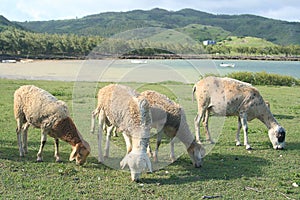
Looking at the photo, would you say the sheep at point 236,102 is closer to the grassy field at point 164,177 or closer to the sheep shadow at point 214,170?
the grassy field at point 164,177

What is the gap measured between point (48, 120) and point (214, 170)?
5090 mm

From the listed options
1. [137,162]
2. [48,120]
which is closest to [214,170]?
[137,162]

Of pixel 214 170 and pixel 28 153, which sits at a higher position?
pixel 28 153

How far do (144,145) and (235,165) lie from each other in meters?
3.45

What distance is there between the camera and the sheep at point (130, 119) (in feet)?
30.6

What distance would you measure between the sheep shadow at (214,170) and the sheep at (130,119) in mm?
734

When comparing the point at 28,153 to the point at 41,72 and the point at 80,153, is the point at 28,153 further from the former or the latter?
the point at 41,72

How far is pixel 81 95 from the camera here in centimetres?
2730

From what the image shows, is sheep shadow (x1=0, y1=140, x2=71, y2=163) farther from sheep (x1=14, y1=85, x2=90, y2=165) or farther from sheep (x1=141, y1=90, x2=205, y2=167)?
sheep (x1=141, y1=90, x2=205, y2=167)

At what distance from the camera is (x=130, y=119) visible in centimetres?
1024

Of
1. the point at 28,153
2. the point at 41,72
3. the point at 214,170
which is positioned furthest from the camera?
the point at 41,72

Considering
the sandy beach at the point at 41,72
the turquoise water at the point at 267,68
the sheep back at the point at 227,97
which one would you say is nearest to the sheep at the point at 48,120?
the sheep back at the point at 227,97

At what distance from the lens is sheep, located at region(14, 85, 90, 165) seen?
1070 centimetres

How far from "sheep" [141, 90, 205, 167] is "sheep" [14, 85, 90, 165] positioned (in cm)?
223
